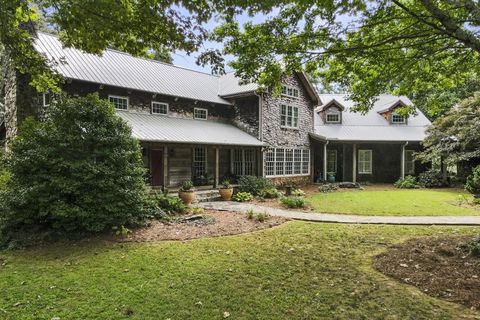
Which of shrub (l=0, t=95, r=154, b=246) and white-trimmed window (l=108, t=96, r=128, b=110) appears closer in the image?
shrub (l=0, t=95, r=154, b=246)

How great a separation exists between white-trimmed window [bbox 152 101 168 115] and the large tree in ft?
30.6

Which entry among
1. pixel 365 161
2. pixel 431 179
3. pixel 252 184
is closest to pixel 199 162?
pixel 252 184

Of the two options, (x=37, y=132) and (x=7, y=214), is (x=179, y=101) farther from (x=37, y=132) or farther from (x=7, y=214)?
(x=7, y=214)

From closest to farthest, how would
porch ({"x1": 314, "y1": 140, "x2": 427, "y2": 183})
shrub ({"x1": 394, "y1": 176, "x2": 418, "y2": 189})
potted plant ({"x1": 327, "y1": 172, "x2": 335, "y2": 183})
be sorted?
shrub ({"x1": 394, "y1": 176, "x2": 418, "y2": 189})
potted plant ({"x1": 327, "y1": 172, "x2": 335, "y2": 183})
porch ({"x1": 314, "y1": 140, "x2": 427, "y2": 183})

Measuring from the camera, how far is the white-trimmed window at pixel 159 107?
15385 millimetres

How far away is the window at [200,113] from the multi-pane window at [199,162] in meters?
1.86

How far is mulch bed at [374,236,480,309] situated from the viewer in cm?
449

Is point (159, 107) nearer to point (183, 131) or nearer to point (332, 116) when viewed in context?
point (183, 131)

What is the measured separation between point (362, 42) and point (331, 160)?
17.0 m

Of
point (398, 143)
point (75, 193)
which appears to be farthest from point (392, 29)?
point (398, 143)

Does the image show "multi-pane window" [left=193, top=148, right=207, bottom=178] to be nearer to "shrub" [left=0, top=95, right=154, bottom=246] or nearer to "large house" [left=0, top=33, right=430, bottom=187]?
"large house" [left=0, top=33, right=430, bottom=187]

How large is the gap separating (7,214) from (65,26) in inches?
210

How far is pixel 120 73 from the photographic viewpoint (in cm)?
1461

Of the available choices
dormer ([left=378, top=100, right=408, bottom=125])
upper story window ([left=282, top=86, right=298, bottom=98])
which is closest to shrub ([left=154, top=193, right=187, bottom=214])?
upper story window ([left=282, top=86, right=298, bottom=98])
